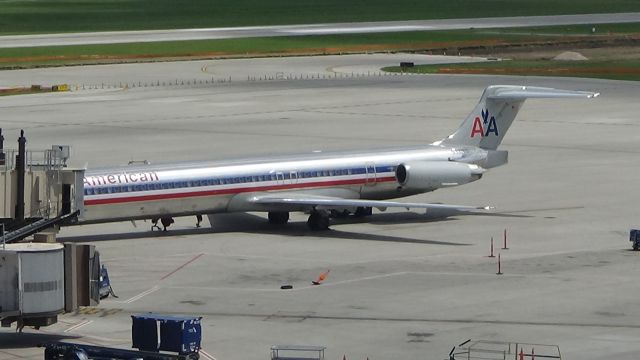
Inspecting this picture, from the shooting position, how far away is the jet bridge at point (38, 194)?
4231cm

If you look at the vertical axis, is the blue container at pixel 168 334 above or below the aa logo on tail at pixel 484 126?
below

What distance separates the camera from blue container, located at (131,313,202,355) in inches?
1511

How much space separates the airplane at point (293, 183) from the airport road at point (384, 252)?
1165 millimetres

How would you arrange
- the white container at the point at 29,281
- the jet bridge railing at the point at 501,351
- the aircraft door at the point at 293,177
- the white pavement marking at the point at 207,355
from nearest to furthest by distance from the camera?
the white container at the point at 29,281 → the jet bridge railing at the point at 501,351 → the white pavement marking at the point at 207,355 → the aircraft door at the point at 293,177

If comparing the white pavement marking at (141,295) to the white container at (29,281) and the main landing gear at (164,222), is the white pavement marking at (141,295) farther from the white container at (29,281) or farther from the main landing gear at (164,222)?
the main landing gear at (164,222)

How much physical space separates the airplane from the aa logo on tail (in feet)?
0.96

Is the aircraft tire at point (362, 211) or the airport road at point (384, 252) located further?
the aircraft tire at point (362, 211)

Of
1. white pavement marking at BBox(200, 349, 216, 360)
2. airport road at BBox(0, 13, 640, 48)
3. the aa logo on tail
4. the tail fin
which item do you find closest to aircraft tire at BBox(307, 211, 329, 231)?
the tail fin

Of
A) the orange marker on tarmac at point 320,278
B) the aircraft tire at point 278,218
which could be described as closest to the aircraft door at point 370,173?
the aircraft tire at point 278,218

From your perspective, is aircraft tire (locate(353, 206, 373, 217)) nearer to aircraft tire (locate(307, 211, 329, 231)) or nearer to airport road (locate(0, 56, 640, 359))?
airport road (locate(0, 56, 640, 359))

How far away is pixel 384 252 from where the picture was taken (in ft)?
183

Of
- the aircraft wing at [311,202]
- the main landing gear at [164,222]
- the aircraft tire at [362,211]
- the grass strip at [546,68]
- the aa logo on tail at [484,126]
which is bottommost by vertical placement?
the main landing gear at [164,222]

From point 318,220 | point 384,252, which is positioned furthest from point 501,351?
point 318,220

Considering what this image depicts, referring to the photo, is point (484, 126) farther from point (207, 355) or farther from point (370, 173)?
point (207, 355)
